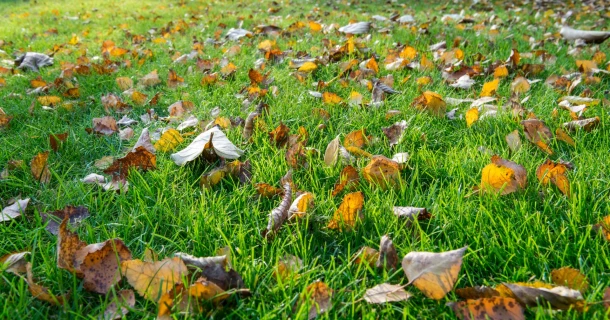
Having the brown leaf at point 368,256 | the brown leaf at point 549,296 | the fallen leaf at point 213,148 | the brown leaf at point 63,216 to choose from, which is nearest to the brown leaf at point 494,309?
the brown leaf at point 549,296

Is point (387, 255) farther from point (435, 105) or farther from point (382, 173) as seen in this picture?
point (435, 105)

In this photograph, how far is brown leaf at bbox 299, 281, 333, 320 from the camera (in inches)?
42.4

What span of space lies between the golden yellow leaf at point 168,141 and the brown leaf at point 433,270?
1.20 meters

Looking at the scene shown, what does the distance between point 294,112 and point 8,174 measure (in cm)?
126

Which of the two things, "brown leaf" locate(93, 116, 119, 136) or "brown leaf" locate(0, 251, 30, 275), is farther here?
"brown leaf" locate(93, 116, 119, 136)

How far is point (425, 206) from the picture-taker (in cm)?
149

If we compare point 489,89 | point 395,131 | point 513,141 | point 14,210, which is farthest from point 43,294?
point 489,89

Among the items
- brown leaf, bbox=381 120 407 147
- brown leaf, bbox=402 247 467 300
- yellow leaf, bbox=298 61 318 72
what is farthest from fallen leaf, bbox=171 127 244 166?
yellow leaf, bbox=298 61 318 72

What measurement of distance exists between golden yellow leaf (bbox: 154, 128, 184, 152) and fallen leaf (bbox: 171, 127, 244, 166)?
17cm

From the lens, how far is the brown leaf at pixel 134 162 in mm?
1774

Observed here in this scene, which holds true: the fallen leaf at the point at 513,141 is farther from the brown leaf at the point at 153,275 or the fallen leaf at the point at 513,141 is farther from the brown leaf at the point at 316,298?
the brown leaf at the point at 153,275

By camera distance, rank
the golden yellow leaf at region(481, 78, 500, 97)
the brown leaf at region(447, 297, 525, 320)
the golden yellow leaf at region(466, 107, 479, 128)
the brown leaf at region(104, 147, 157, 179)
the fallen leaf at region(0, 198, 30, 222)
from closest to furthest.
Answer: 1. the brown leaf at region(447, 297, 525, 320)
2. the fallen leaf at region(0, 198, 30, 222)
3. the brown leaf at region(104, 147, 157, 179)
4. the golden yellow leaf at region(466, 107, 479, 128)
5. the golden yellow leaf at region(481, 78, 500, 97)

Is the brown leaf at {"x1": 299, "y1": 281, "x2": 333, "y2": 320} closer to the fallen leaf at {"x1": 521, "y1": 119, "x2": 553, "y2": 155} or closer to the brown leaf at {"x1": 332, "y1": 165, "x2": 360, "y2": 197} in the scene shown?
the brown leaf at {"x1": 332, "y1": 165, "x2": 360, "y2": 197}

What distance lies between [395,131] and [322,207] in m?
0.66
